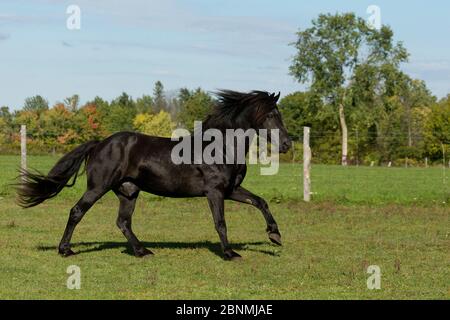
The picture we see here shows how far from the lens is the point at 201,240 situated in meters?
11.1

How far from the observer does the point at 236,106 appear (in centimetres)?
934

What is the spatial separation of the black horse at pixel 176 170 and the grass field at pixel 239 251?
0.63 metres

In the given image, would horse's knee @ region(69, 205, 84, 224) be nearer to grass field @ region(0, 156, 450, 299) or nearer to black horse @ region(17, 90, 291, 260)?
black horse @ region(17, 90, 291, 260)

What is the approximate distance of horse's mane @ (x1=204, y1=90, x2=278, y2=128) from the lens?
9187 mm

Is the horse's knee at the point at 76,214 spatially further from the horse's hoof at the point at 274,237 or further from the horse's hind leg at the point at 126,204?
the horse's hoof at the point at 274,237

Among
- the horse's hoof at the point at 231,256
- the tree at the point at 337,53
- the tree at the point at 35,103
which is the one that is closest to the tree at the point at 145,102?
the tree at the point at 35,103

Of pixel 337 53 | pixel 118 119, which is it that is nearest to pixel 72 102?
pixel 118 119

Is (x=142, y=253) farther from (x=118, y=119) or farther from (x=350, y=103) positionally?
(x=118, y=119)

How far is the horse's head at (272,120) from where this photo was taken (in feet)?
29.7

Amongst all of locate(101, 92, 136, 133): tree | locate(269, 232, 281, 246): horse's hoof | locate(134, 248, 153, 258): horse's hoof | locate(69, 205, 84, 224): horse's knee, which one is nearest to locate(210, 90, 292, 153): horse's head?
locate(269, 232, 281, 246): horse's hoof

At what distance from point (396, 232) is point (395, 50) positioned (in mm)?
63944

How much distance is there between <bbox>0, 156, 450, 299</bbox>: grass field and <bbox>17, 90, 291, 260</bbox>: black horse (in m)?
0.63
